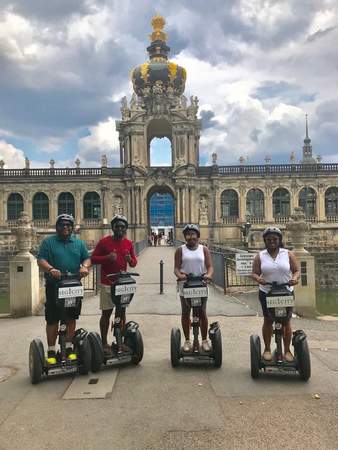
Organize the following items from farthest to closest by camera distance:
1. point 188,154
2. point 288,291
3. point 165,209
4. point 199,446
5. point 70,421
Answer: point 165,209, point 188,154, point 288,291, point 70,421, point 199,446

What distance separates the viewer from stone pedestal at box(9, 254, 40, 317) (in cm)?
1010

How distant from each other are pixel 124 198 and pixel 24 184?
11.0 meters

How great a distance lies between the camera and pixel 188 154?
44000 millimetres

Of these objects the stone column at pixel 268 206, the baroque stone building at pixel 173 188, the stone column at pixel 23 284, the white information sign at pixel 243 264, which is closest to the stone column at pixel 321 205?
the baroque stone building at pixel 173 188

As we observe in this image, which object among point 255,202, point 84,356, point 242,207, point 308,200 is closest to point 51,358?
point 84,356

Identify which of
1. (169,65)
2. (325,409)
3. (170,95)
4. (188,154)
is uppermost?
(169,65)

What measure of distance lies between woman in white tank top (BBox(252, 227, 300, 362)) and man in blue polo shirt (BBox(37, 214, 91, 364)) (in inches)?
94.5

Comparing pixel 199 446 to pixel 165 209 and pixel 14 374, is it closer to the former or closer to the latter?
pixel 14 374

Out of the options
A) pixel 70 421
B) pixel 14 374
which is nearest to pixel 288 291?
pixel 70 421

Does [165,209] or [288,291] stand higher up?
[165,209]

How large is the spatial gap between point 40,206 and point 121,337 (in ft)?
136

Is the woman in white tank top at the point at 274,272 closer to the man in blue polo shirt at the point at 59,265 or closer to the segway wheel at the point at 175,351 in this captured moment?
the segway wheel at the point at 175,351

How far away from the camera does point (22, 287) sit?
1012cm

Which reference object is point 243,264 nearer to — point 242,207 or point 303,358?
point 303,358
